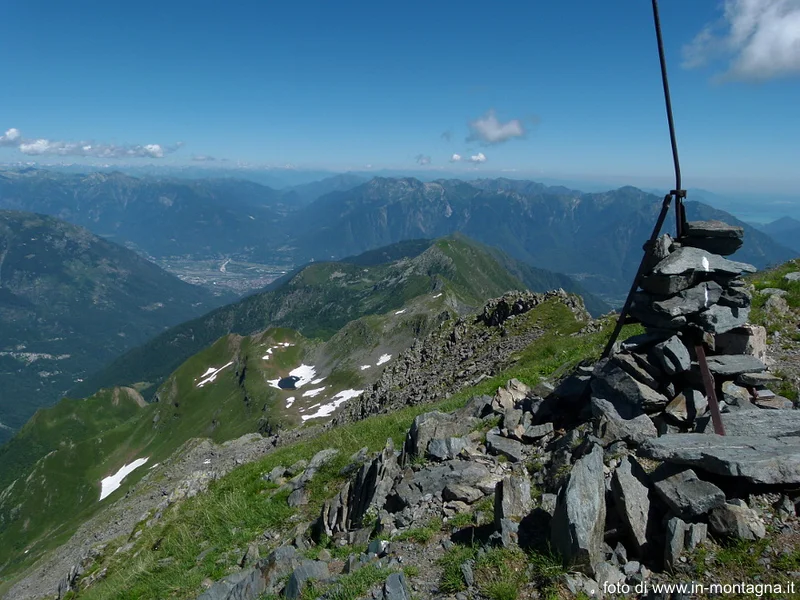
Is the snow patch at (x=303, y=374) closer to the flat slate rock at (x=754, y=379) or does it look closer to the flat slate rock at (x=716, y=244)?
the flat slate rock at (x=716, y=244)

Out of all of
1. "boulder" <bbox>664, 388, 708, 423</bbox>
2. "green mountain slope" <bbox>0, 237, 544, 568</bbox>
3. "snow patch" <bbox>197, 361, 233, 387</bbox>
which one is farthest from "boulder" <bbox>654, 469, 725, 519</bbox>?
"snow patch" <bbox>197, 361, 233, 387</bbox>

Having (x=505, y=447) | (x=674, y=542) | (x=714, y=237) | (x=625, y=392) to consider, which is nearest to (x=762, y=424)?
(x=625, y=392)

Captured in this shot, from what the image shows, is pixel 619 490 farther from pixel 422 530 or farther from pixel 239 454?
pixel 239 454

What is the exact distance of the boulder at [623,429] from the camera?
10.4m

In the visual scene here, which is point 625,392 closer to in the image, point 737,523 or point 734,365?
point 734,365

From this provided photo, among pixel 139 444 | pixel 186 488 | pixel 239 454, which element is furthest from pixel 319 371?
pixel 186 488

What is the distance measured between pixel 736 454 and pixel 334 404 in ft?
392

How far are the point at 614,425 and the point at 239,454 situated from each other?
37306 millimetres

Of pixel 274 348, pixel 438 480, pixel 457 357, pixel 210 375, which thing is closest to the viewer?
pixel 438 480

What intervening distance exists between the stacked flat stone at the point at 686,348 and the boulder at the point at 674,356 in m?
0.02

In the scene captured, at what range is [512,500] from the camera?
385 inches

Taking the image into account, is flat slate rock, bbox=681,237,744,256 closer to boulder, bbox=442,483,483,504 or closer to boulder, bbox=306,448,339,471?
boulder, bbox=442,483,483,504

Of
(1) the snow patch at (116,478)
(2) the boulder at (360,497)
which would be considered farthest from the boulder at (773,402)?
(1) the snow patch at (116,478)

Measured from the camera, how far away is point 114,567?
19750 mm
